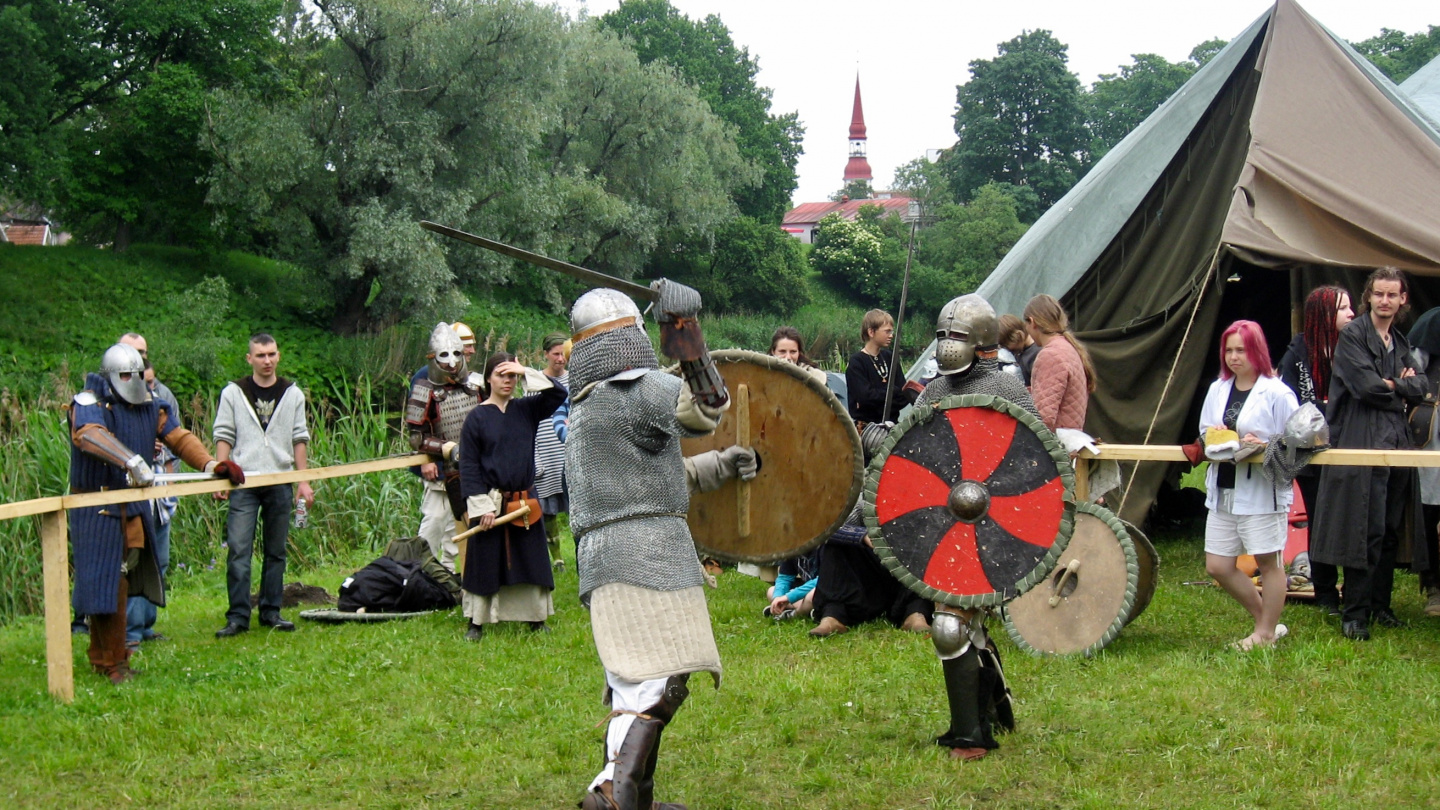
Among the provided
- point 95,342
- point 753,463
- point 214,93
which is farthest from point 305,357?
point 753,463

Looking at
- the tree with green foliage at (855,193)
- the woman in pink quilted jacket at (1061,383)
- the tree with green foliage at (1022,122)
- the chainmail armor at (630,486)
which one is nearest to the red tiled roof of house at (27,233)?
the tree with green foliage at (1022,122)

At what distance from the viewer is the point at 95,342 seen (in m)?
20.9

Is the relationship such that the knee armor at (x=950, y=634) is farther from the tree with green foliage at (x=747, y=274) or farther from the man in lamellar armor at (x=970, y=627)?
the tree with green foliage at (x=747, y=274)

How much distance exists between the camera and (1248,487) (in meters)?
5.06

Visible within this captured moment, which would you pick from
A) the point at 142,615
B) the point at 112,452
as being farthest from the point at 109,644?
the point at 142,615

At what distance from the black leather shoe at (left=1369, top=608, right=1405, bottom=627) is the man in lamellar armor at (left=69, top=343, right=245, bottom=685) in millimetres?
5150

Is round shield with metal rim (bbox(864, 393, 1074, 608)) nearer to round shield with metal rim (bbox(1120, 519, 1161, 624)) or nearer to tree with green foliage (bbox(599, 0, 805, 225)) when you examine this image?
round shield with metal rim (bbox(1120, 519, 1161, 624))

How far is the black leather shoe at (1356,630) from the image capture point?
5.39m

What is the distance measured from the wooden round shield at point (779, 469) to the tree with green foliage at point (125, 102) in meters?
21.1

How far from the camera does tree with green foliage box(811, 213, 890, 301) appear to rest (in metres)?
43.1

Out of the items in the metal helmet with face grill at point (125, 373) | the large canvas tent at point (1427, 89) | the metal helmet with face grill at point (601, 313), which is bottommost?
the metal helmet with face grill at point (125, 373)

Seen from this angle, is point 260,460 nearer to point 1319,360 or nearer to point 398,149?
point 1319,360

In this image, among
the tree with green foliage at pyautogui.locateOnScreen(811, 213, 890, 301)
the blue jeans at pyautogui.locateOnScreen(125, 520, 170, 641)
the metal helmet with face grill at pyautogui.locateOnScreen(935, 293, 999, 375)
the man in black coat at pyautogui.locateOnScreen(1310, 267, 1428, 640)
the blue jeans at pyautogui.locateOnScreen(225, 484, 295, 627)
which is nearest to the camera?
the metal helmet with face grill at pyautogui.locateOnScreen(935, 293, 999, 375)

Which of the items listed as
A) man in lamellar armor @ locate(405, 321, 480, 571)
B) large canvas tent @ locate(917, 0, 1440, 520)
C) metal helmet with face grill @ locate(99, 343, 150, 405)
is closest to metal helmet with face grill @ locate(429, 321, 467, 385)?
man in lamellar armor @ locate(405, 321, 480, 571)
